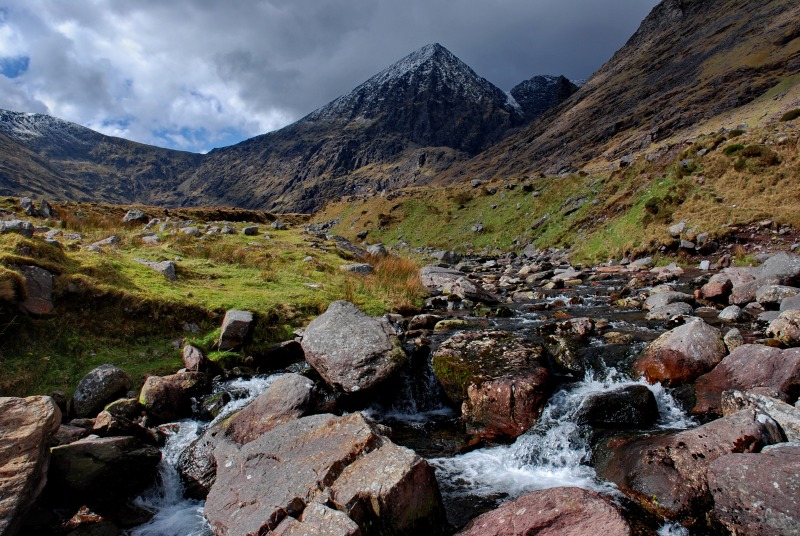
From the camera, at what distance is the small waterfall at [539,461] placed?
691cm

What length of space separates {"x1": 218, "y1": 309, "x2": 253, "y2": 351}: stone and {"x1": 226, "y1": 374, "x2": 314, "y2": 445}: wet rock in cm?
363

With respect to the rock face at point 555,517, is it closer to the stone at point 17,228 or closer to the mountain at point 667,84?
the stone at point 17,228

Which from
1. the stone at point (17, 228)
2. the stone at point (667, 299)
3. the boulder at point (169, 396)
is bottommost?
the stone at point (667, 299)

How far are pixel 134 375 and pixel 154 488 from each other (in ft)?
12.6

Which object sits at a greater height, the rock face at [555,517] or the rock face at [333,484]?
the rock face at [333,484]

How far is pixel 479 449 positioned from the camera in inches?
324

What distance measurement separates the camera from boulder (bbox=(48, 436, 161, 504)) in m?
6.18

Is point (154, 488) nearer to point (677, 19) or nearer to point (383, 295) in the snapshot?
point (383, 295)

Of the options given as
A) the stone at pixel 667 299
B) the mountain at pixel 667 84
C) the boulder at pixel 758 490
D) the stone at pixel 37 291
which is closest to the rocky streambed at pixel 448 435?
the boulder at pixel 758 490

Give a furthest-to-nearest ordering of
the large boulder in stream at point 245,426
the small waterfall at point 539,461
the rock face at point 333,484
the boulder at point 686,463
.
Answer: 1. the large boulder in stream at point 245,426
2. the small waterfall at point 539,461
3. the boulder at point 686,463
4. the rock face at point 333,484

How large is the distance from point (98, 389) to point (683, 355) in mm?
13194

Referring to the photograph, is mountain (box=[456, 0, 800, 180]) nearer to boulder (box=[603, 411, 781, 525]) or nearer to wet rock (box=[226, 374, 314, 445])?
boulder (box=[603, 411, 781, 525])

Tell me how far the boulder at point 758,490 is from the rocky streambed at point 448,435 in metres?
0.02

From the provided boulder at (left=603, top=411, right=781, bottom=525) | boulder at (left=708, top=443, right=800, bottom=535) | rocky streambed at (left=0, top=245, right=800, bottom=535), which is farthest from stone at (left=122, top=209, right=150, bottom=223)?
boulder at (left=708, top=443, right=800, bottom=535)
